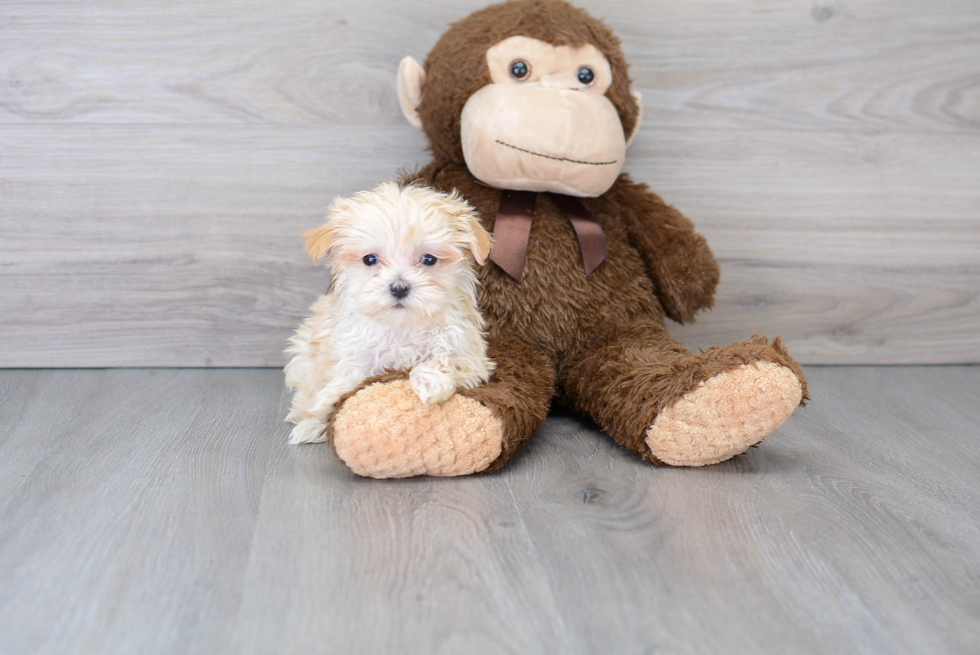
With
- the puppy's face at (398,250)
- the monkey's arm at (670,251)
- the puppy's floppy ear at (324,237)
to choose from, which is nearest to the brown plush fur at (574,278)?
the monkey's arm at (670,251)

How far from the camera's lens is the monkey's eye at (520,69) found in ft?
3.56

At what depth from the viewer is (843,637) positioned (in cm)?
63

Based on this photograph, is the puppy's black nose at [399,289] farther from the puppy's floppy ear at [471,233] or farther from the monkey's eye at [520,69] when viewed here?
the monkey's eye at [520,69]

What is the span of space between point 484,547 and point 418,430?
167 millimetres

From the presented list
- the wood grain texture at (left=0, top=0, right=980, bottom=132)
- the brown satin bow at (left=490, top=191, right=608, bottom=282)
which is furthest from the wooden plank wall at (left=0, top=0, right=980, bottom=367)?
Result: the brown satin bow at (left=490, top=191, right=608, bottom=282)

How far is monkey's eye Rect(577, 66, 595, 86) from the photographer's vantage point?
1.11 metres

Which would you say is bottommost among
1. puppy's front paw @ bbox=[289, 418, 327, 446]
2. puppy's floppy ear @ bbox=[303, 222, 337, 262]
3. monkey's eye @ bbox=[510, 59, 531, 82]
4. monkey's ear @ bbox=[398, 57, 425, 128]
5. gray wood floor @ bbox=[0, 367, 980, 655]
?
puppy's front paw @ bbox=[289, 418, 327, 446]

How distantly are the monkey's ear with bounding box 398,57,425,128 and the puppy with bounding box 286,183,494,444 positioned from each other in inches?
10.2

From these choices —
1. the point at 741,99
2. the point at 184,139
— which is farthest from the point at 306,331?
the point at 741,99

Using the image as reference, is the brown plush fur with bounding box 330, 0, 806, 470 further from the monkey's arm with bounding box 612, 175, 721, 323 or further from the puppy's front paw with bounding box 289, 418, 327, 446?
the puppy's front paw with bounding box 289, 418, 327, 446

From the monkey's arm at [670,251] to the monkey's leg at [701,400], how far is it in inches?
7.2

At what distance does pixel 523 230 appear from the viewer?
1.12m

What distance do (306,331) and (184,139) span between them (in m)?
0.50

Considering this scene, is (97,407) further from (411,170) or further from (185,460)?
(411,170)
